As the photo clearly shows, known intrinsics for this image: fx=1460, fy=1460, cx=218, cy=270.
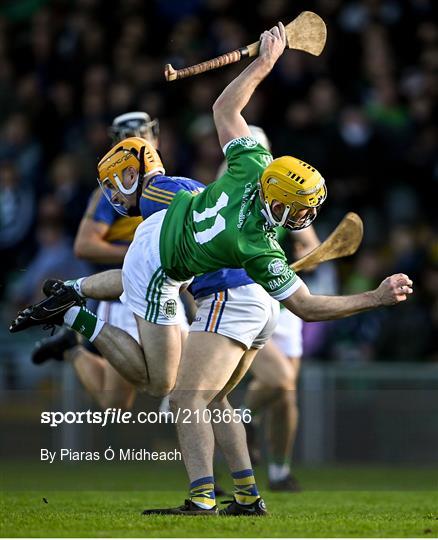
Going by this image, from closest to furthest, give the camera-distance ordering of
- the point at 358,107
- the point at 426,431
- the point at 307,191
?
the point at 307,191 → the point at 426,431 → the point at 358,107

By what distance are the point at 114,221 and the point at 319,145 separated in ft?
14.6

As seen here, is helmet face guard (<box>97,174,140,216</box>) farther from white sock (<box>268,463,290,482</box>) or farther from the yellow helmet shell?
white sock (<box>268,463,290,482</box>)

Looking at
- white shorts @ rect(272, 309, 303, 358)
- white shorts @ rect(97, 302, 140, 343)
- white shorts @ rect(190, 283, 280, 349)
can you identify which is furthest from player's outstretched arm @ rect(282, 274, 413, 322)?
white shorts @ rect(272, 309, 303, 358)

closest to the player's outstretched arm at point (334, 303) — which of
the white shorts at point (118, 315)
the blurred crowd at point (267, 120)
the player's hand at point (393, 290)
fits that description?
the player's hand at point (393, 290)

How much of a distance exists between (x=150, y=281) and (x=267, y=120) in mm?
6910

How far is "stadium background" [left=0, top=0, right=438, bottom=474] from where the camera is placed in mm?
12359

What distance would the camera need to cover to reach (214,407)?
7.71 m

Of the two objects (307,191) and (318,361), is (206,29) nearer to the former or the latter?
(318,361)

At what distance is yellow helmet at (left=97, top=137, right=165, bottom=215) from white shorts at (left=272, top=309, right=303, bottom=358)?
2.25 metres

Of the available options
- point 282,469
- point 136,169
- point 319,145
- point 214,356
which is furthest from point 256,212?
point 319,145

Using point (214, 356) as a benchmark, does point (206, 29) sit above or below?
above

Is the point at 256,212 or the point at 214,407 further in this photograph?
the point at 214,407

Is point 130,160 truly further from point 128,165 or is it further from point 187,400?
point 187,400

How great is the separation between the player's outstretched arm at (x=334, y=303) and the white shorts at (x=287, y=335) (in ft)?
9.98
